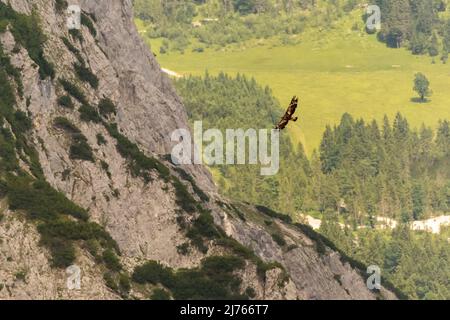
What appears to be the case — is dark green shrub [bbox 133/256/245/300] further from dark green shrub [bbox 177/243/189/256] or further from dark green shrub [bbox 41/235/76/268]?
dark green shrub [bbox 41/235/76/268]

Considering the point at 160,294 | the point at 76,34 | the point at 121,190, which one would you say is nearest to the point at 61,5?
the point at 76,34

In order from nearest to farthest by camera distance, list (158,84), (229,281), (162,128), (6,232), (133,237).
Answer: (6,232) < (229,281) < (133,237) < (162,128) < (158,84)

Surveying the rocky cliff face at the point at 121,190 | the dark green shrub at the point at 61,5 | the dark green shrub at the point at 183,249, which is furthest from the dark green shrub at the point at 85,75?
the dark green shrub at the point at 183,249

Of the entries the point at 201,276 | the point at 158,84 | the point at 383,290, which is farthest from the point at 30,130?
the point at 383,290

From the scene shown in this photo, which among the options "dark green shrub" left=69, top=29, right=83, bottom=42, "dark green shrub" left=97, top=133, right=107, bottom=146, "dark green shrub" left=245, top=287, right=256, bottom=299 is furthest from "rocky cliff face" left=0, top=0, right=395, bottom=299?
"dark green shrub" left=69, top=29, right=83, bottom=42

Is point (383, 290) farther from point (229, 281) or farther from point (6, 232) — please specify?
point (6, 232)

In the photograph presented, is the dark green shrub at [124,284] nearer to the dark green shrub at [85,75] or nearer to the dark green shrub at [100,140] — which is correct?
the dark green shrub at [100,140]
